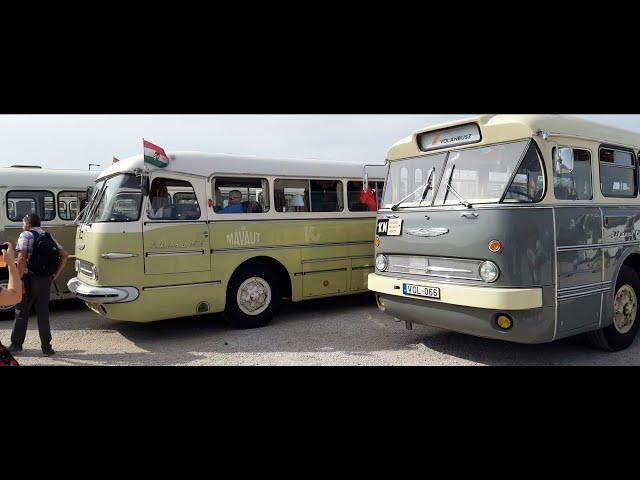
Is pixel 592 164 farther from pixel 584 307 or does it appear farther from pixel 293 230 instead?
pixel 293 230

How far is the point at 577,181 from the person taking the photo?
5500 mm

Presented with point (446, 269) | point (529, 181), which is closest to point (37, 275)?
point (446, 269)

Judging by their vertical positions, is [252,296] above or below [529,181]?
below

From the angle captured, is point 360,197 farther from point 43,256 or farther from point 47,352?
point 47,352

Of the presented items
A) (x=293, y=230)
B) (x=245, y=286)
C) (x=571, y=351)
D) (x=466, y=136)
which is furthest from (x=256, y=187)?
(x=571, y=351)

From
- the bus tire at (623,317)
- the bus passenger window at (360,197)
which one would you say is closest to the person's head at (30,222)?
the bus passenger window at (360,197)

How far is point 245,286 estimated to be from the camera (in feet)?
25.5

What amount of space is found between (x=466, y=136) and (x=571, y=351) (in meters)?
3.08

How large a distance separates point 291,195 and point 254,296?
72.6 inches

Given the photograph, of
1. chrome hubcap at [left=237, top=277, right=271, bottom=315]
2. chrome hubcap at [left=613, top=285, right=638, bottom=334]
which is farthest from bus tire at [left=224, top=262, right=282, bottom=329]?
chrome hubcap at [left=613, top=285, right=638, bottom=334]

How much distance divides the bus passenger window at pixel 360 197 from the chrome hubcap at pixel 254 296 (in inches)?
91.3

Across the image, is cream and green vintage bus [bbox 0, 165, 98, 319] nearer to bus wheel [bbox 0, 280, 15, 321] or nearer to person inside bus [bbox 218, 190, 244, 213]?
bus wheel [bbox 0, 280, 15, 321]

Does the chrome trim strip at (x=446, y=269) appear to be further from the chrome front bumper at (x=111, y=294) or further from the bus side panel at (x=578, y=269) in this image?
the chrome front bumper at (x=111, y=294)

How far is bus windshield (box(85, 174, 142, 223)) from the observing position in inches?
271
